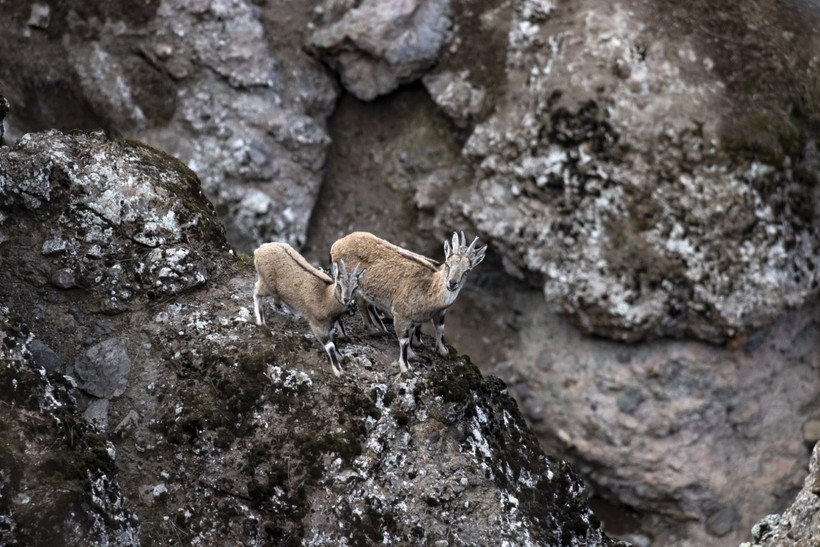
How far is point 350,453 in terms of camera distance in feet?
39.0

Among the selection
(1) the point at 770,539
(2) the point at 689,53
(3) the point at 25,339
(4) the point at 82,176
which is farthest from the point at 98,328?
(2) the point at 689,53

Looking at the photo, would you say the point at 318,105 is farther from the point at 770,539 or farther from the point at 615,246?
the point at 770,539

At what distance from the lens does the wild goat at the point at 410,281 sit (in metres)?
13.1

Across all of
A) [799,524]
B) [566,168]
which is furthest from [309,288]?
[566,168]

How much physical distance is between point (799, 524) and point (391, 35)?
1672 cm

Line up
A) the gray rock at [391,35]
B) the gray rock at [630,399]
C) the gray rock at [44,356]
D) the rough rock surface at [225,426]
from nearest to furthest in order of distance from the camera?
the rough rock surface at [225,426]
the gray rock at [44,356]
the gray rock at [630,399]
the gray rock at [391,35]

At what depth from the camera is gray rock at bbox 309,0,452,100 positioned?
81.9 ft

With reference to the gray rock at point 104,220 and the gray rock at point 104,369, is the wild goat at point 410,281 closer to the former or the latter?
the gray rock at point 104,220

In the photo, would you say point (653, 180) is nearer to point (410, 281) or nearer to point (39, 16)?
point (410, 281)

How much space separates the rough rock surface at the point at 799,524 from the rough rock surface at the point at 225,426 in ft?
6.70

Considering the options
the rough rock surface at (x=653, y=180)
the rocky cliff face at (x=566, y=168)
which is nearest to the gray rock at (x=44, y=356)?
the rocky cliff face at (x=566, y=168)

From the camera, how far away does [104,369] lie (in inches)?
488

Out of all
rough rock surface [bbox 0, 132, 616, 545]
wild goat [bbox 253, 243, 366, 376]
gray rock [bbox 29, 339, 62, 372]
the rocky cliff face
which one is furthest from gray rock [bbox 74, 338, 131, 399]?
the rocky cliff face

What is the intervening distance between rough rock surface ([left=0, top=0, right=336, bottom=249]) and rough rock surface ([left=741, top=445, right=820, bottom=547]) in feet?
51.3
